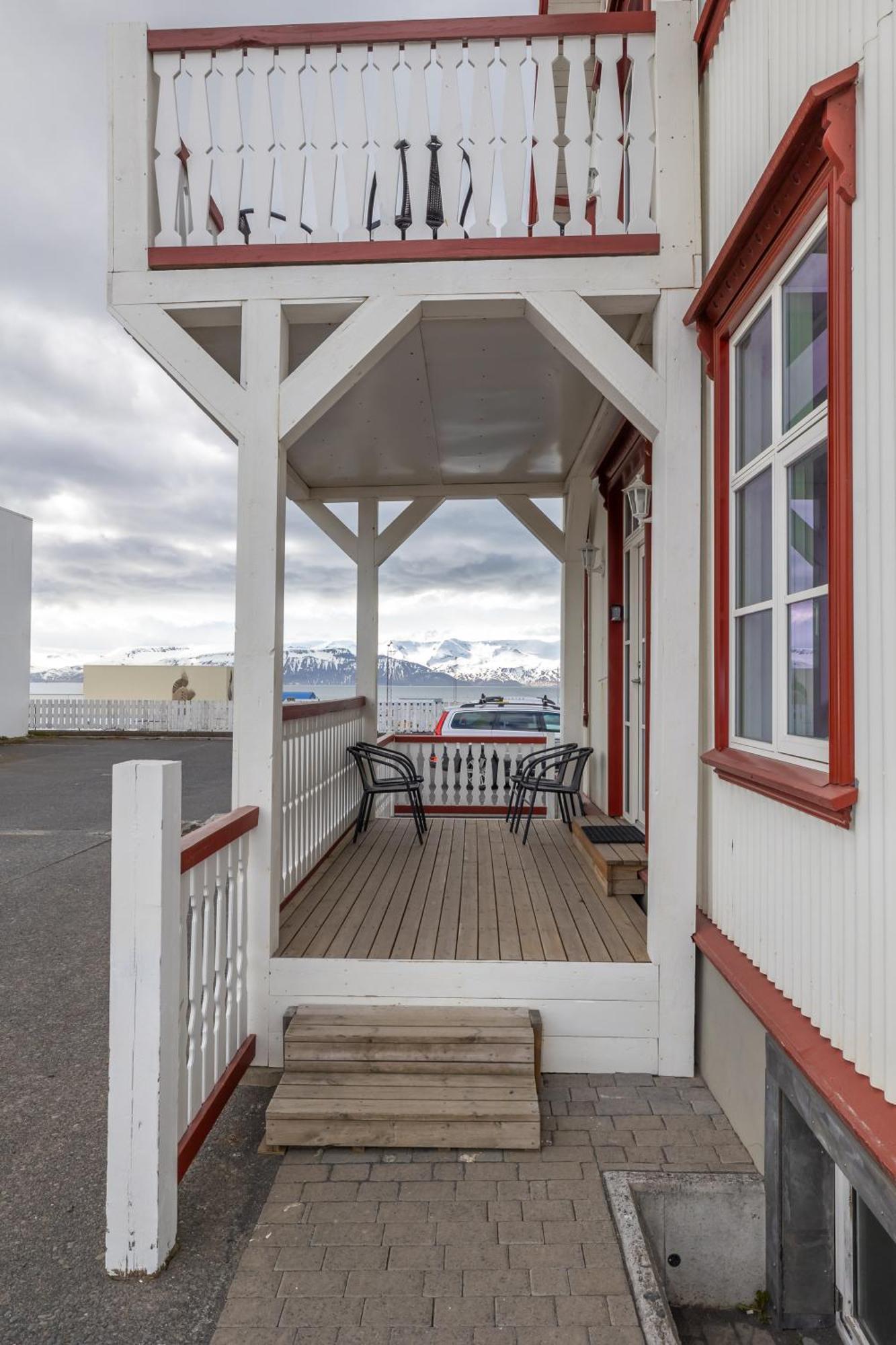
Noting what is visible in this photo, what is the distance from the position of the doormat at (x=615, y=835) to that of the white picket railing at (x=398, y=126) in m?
2.88

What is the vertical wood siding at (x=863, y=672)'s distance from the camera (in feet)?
4.47

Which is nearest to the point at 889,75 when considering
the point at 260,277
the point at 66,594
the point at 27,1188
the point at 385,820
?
the point at 260,277

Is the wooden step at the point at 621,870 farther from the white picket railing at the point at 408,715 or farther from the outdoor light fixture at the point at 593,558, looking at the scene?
the white picket railing at the point at 408,715

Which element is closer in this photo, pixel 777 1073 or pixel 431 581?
pixel 777 1073

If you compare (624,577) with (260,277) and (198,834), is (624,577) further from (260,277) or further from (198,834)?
(198,834)

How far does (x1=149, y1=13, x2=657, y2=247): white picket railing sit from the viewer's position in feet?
9.34

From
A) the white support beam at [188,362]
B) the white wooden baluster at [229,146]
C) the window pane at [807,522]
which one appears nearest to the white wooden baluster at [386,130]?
the white wooden baluster at [229,146]

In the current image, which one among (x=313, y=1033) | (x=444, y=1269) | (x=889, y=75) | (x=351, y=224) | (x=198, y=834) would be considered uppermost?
(x=351, y=224)

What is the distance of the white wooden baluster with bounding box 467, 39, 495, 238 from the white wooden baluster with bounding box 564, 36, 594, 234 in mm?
312

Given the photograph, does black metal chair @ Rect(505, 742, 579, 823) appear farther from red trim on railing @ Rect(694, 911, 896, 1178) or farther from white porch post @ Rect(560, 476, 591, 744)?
red trim on railing @ Rect(694, 911, 896, 1178)

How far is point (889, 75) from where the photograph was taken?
53.8 inches

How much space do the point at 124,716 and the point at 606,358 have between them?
1669 cm

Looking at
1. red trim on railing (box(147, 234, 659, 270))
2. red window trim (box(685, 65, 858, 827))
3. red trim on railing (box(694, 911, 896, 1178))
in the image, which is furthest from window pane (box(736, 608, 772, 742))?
red trim on railing (box(147, 234, 659, 270))

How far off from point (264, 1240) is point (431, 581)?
101663mm
